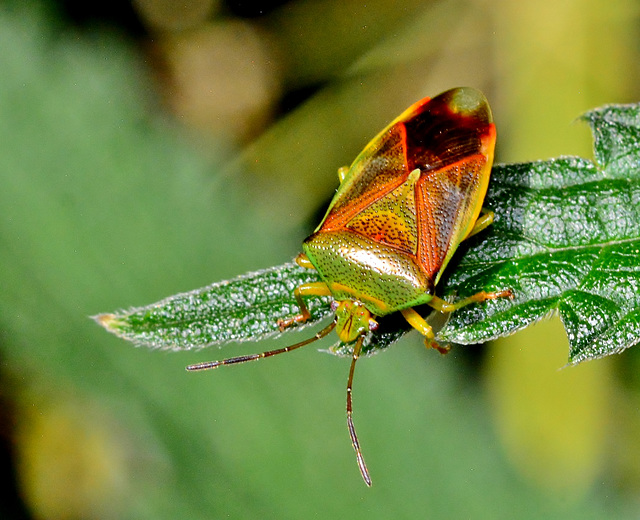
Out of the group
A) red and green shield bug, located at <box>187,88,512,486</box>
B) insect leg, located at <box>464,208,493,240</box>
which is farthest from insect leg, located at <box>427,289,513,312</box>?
insect leg, located at <box>464,208,493,240</box>

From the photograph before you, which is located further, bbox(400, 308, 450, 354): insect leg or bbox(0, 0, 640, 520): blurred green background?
bbox(0, 0, 640, 520): blurred green background

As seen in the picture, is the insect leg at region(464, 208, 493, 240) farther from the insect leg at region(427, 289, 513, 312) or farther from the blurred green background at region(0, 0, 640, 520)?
the blurred green background at region(0, 0, 640, 520)

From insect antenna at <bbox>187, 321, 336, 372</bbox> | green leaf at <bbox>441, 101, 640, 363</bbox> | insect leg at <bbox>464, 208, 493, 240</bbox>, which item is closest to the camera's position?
green leaf at <bbox>441, 101, 640, 363</bbox>

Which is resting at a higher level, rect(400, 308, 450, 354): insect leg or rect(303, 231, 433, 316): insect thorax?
rect(303, 231, 433, 316): insect thorax

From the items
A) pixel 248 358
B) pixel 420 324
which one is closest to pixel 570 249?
pixel 420 324

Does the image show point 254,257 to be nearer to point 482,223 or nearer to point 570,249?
point 482,223

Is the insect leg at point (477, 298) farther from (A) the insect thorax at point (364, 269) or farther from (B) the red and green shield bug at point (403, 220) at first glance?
(A) the insect thorax at point (364, 269)
